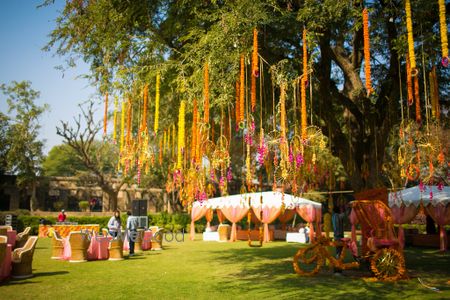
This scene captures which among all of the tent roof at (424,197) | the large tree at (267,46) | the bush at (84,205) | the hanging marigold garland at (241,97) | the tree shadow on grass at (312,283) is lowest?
the tree shadow on grass at (312,283)

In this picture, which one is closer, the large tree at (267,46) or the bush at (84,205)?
the large tree at (267,46)

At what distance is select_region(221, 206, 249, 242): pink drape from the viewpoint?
69.9 ft

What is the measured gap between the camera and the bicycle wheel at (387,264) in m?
8.86

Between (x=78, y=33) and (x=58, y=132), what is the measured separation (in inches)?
795

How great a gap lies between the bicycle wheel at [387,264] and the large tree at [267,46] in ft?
8.20

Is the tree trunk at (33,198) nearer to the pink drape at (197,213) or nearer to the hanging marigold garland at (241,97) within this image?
the pink drape at (197,213)

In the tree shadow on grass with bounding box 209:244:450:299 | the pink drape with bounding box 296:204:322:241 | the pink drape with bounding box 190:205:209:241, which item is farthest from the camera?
the pink drape with bounding box 190:205:209:241

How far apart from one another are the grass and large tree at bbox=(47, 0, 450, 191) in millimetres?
3290

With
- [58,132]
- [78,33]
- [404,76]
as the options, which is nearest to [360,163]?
[404,76]

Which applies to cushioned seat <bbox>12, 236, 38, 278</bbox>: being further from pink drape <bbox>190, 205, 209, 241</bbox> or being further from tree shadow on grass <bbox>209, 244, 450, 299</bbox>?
pink drape <bbox>190, 205, 209, 241</bbox>

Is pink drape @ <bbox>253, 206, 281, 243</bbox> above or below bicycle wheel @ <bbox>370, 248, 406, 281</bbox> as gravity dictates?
above

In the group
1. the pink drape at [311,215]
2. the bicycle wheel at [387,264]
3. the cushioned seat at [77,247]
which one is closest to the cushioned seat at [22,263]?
the cushioned seat at [77,247]

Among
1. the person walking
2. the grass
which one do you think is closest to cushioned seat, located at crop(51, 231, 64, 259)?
the grass

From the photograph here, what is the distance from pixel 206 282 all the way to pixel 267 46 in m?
6.30
